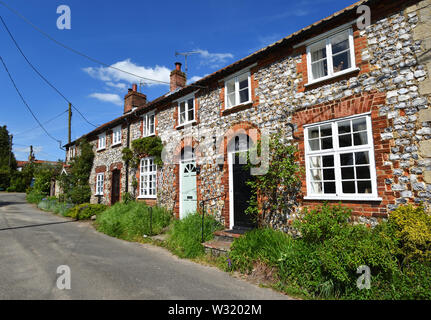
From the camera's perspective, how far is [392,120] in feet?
18.7

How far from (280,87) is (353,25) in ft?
7.64

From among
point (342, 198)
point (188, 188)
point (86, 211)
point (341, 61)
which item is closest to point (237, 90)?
point (341, 61)

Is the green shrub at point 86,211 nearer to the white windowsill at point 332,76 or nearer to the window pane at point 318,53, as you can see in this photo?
the white windowsill at point 332,76

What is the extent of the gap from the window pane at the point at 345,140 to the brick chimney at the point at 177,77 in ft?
33.0

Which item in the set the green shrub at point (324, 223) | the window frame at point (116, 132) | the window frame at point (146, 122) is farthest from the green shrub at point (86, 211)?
the green shrub at point (324, 223)

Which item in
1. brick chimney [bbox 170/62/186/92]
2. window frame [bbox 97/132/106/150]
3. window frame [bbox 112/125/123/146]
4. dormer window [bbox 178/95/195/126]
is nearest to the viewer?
dormer window [bbox 178/95/195/126]

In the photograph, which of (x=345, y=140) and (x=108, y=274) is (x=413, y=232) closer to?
(x=345, y=140)

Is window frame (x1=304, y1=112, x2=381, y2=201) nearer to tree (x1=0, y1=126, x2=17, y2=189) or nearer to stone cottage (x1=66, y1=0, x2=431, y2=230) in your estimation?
stone cottage (x1=66, y1=0, x2=431, y2=230)

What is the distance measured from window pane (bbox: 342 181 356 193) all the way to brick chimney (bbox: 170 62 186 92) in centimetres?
1062

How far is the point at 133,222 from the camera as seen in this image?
1050 centimetres

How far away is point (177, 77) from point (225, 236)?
992cm

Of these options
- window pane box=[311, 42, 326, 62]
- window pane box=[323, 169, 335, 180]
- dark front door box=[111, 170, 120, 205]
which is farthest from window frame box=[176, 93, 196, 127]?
dark front door box=[111, 170, 120, 205]

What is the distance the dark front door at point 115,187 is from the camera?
15.8m

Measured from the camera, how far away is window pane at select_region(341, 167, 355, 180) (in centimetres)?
630
